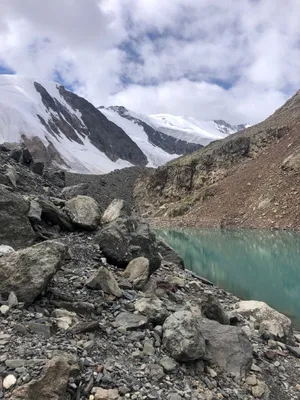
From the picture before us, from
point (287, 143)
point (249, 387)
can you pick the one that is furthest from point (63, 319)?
point (287, 143)

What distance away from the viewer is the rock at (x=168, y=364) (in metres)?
6.58

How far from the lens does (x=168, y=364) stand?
263 inches

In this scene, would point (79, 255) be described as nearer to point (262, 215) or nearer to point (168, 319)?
point (168, 319)

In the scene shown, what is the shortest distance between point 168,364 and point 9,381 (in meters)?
2.66

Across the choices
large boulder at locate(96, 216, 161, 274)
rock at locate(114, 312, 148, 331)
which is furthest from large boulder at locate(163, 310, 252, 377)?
large boulder at locate(96, 216, 161, 274)

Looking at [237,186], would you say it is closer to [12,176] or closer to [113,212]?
[113,212]

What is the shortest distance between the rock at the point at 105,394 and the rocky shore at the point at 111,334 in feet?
0.05

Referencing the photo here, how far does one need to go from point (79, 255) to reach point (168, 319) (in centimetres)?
382

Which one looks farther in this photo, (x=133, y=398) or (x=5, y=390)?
(x=133, y=398)

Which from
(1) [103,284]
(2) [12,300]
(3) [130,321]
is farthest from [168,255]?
(2) [12,300]

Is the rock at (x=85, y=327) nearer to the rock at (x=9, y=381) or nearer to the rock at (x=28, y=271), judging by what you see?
the rock at (x=28, y=271)

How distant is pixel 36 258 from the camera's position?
7.48 meters

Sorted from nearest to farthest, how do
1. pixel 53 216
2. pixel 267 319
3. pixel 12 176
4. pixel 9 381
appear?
pixel 9 381
pixel 267 319
pixel 53 216
pixel 12 176

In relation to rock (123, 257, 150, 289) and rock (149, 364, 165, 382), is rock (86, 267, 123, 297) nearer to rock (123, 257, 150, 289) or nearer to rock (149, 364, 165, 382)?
rock (123, 257, 150, 289)
